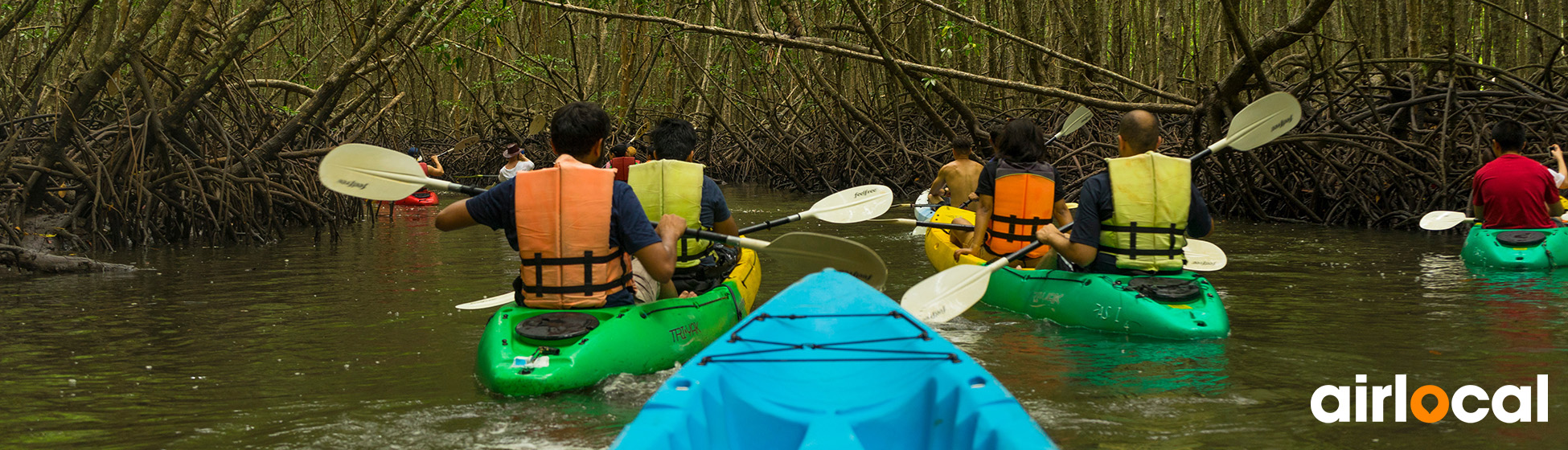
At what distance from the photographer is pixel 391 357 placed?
14.9 ft

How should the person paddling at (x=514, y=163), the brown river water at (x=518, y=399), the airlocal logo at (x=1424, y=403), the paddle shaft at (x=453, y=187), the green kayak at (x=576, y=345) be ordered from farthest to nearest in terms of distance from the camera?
the person paddling at (x=514, y=163), the paddle shaft at (x=453, y=187), the green kayak at (x=576, y=345), the airlocal logo at (x=1424, y=403), the brown river water at (x=518, y=399)

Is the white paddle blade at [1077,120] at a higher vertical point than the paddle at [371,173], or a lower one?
higher

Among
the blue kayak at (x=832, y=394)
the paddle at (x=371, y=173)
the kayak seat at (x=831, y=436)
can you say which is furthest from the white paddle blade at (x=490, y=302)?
the kayak seat at (x=831, y=436)

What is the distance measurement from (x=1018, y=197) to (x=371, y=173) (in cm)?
303

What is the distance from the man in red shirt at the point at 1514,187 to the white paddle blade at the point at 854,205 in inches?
142

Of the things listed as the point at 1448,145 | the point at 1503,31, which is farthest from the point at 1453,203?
the point at 1503,31

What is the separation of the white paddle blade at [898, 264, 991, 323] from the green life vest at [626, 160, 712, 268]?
947mm

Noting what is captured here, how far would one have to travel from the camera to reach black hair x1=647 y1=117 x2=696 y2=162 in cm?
494

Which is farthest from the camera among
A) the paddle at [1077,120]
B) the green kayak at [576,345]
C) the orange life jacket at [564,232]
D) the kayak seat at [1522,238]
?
the paddle at [1077,120]

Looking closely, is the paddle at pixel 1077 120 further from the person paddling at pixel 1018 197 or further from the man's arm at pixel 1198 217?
the man's arm at pixel 1198 217

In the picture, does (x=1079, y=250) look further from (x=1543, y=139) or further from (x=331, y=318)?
(x=1543, y=139)

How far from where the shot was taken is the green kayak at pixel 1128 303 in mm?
4566

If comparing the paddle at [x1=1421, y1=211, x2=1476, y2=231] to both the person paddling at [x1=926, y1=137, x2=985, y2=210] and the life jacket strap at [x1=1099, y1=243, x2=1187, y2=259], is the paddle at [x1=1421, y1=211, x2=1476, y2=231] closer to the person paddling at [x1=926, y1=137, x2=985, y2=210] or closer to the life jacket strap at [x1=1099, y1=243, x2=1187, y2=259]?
the person paddling at [x1=926, y1=137, x2=985, y2=210]

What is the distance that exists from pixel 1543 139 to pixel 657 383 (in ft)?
27.0
